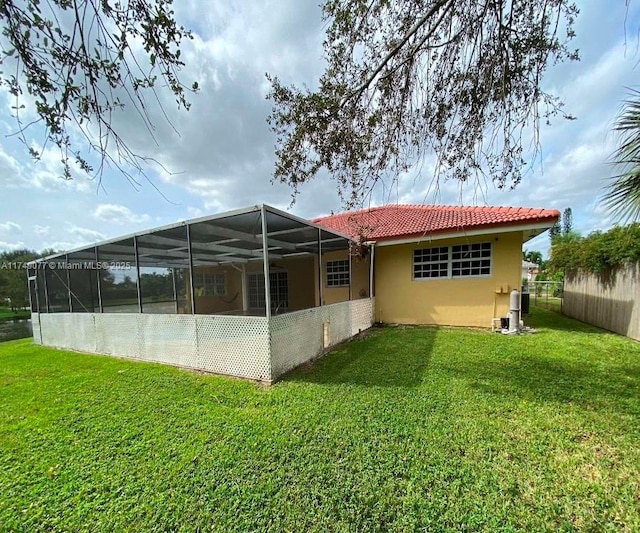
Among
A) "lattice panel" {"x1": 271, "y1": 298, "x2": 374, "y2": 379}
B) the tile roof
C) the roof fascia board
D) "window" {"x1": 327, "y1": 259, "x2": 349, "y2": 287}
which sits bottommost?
"lattice panel" {"x1": 271, "y1": 298, "x2": 374, "y2": 379}

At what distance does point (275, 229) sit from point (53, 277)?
873 cm

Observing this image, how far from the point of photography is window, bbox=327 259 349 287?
1118cm

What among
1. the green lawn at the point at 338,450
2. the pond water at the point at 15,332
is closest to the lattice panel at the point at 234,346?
the green lawn at the point at 338,450

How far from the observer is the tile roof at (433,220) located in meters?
7.84

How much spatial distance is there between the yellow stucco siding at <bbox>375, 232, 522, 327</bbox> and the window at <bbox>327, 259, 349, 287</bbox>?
1358 mm

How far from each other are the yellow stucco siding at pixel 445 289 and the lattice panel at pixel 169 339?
21.6 ft

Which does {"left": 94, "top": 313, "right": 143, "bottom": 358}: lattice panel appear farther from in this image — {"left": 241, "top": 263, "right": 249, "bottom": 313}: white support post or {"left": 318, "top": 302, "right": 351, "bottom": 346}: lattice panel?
{"left": 241, "top": 263, "right": 249, "bottom": 313}: white support post

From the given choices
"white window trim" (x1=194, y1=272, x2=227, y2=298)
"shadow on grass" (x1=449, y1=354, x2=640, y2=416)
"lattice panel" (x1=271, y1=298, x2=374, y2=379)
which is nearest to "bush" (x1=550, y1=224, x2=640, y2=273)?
"shadow on grass" (x1=449, y1=354, x2=640, y2=416)

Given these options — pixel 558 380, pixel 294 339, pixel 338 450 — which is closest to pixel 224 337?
pixel 294 339

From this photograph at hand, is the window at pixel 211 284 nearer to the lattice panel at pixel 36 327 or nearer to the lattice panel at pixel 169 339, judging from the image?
the lattice panel at pixel 36 327

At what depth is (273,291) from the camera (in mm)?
14539

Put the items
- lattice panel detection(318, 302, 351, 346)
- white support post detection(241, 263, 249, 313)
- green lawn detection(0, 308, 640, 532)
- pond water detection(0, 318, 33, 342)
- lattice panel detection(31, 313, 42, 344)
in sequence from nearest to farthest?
1. green lawn detection(0, 308, 640, 532)
2. lattice panel detection(318, 302, 351, 346)
3. lattice panel detection(31, 313, 42, 344)
4. white support post detection(241, 263, 249, 313)
5. pond water detection(0, 318, 33, 342)

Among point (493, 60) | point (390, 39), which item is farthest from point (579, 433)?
point (390, 39)

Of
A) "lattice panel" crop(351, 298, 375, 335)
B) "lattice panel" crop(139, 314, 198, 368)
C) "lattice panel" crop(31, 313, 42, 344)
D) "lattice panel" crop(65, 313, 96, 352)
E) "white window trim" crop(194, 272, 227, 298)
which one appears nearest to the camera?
"lattice panel" crop(139, 314, 198, 368)
